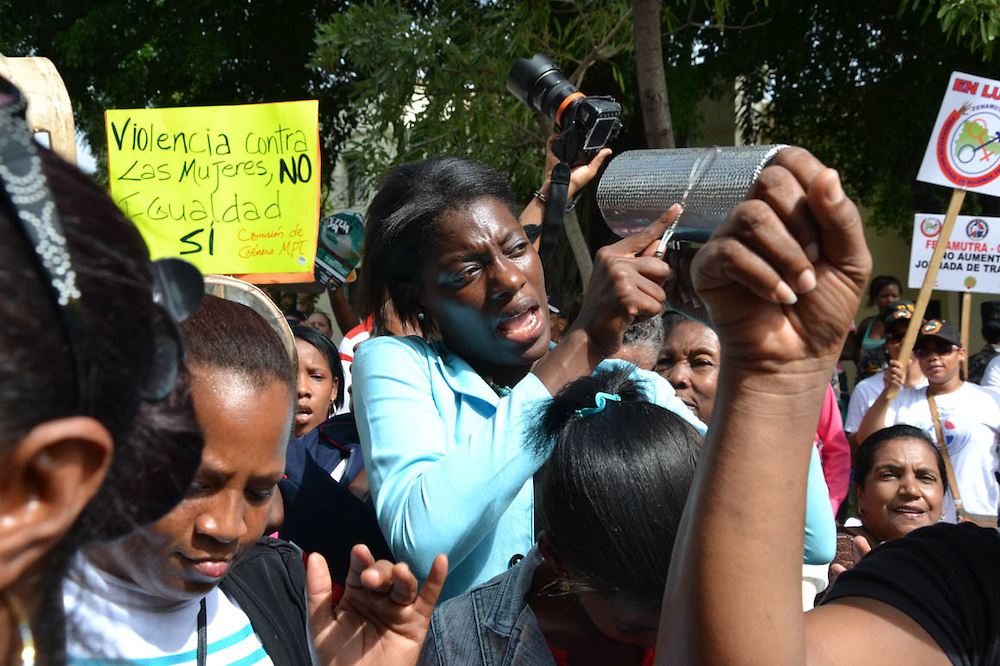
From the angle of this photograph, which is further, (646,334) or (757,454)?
(646,334)

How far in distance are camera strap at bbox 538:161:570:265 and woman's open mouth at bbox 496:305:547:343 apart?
373mm

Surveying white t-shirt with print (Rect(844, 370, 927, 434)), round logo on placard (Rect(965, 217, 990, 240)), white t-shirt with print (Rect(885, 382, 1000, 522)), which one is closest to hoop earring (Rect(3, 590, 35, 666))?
white t-shirt with print (Rect(885, 382, 1000, 522))

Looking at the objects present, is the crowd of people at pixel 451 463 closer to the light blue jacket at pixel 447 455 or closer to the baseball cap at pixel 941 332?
the light blue jacket at pixel 447 455

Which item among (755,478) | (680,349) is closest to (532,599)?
(755,478)

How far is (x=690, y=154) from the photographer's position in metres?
1.58

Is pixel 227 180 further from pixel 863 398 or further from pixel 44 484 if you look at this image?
pixel 863 398

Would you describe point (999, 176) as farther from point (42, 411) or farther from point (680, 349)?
point (42, 411)

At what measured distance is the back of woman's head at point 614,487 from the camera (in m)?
1.67

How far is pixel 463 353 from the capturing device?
6.98 ft

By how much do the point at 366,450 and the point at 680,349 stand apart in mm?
1712

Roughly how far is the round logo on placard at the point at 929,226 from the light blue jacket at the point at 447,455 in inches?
215

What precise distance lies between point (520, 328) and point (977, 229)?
550 cm

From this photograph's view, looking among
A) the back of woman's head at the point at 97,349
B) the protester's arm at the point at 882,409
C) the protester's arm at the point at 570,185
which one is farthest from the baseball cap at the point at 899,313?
the back of woman's head at the point at 97,349

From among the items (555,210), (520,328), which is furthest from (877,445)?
(520,328)
